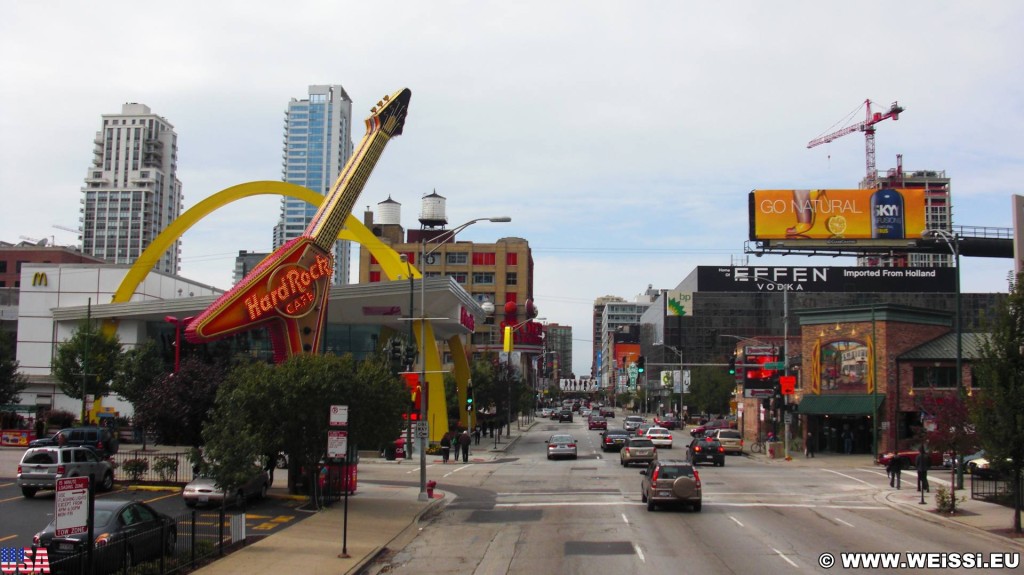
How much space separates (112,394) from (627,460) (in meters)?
47.0

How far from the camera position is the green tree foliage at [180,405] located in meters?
34.6

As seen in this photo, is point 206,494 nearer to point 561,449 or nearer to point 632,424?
point 561,449

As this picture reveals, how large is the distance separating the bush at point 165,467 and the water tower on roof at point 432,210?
346ft

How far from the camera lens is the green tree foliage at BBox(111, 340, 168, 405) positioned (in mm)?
53975

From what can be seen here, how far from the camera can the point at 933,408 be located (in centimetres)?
3444

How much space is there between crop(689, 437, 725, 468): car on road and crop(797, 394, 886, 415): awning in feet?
39.3

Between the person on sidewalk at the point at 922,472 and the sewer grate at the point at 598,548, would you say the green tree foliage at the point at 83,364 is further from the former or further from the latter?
the person on sidewalk at the point at 922,472

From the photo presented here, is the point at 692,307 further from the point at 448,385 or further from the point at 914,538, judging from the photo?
the point at 914,538

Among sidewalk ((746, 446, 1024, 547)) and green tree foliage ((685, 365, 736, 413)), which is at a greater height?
green tree foliage ((685, 365, 736, 413))

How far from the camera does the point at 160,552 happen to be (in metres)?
16.4

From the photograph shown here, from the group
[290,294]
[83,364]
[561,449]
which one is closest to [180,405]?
[290,294]

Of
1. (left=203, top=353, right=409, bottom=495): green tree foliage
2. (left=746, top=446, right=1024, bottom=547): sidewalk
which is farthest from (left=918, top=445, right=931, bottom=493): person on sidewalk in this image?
(left=203, top=353, right=409, bottom=495): green tree foliage

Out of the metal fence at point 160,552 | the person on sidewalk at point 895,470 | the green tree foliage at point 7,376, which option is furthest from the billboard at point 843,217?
the metal fence at point 160,552

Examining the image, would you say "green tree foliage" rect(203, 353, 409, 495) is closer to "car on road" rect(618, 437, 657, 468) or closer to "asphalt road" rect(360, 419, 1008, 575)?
"asphalt road" rect(360, 419, 1008, 575)
